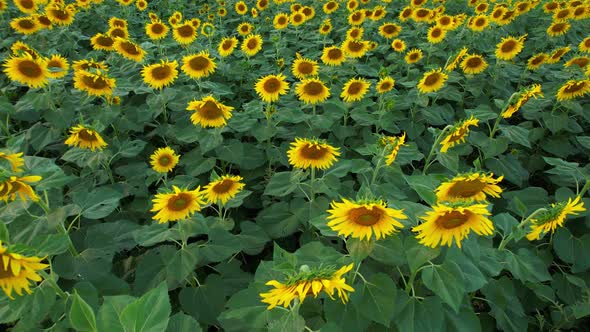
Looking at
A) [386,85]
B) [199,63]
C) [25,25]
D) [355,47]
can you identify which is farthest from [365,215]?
[25,25]

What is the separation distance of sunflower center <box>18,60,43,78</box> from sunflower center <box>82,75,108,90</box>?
0.36 m

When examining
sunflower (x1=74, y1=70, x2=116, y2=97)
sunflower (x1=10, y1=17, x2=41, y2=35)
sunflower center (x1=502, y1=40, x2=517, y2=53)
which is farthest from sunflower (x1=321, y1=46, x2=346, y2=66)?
sunflower (x1=10, y1=17, x2=41, y2=35)

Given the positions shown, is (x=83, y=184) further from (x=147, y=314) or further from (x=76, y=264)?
(x=147, y=314)

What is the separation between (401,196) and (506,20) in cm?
467

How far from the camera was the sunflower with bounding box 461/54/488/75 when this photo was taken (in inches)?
167

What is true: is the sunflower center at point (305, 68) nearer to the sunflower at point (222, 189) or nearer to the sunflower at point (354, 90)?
the sunflower at point (354, 90)

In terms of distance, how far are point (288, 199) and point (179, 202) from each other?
4.27 feet

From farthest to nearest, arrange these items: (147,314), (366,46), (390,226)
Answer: (366,46)
(390,226)
(147,314)

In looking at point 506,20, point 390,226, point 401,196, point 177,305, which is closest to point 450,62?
point 506,20

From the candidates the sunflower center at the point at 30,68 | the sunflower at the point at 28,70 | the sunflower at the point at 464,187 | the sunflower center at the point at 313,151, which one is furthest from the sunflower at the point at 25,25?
the sunflower at the point at 464,187

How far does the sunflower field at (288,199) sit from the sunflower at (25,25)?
0.02 meters

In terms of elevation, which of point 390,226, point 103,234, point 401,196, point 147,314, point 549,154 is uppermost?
point 390,226

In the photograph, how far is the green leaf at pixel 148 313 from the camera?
125 centimetres

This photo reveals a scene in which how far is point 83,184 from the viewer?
310cm
